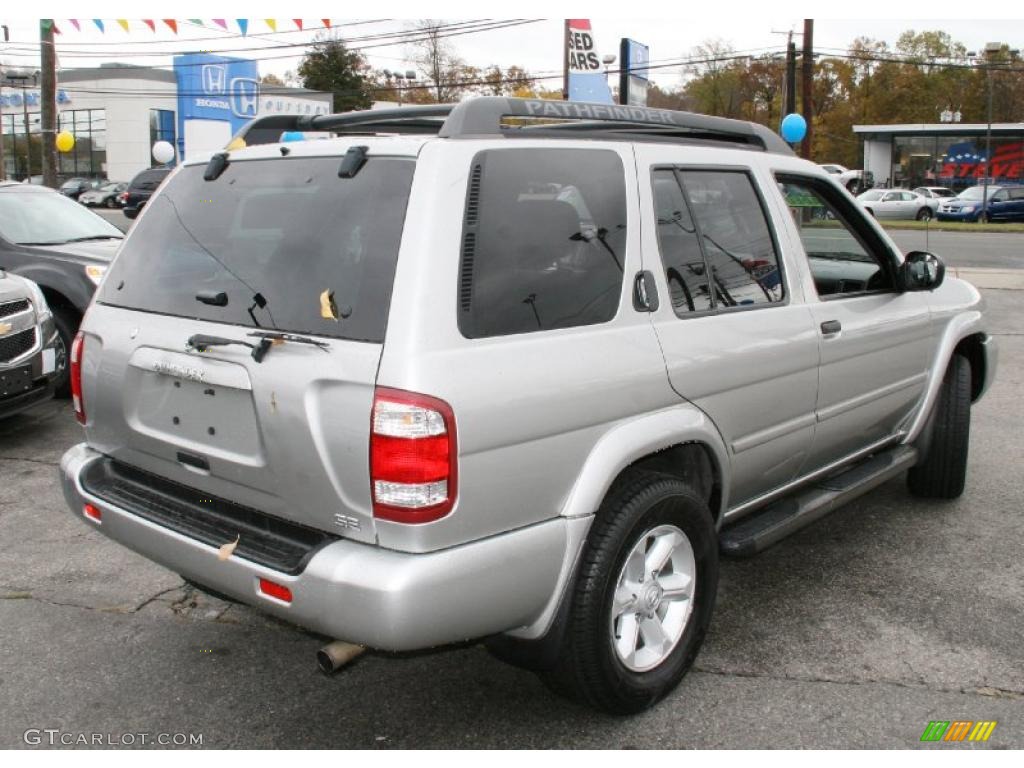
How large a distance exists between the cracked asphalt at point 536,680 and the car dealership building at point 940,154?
175ft

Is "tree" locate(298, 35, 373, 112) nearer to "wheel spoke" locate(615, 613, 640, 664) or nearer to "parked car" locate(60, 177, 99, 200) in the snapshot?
"parked car" locate(60, 177, 99, 200)

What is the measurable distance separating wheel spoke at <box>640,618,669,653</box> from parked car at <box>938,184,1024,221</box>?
1570 inches

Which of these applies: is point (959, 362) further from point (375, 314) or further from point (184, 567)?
point (184, 567)

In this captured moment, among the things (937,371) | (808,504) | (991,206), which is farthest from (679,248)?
(991,206)

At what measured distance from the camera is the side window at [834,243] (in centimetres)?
413

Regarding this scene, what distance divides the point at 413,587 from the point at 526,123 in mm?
1765

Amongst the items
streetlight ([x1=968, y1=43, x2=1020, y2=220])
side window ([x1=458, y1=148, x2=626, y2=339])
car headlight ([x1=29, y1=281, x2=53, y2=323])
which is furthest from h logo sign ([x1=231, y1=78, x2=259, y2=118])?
side window ([x1=458, y1=148, x2=626, y2=339])

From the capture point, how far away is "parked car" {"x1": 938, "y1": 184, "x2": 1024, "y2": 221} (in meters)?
38.5

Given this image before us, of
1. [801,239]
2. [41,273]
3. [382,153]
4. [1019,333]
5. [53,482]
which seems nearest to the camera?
[382,153]

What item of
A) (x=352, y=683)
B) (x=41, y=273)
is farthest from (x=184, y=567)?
(x=41, y=273)

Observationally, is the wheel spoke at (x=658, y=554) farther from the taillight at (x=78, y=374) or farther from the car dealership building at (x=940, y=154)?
the car dealership building at (x=940, y=154)

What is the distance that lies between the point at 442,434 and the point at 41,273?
658 centimetres

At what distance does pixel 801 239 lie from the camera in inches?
157

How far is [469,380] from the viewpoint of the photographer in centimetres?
253
